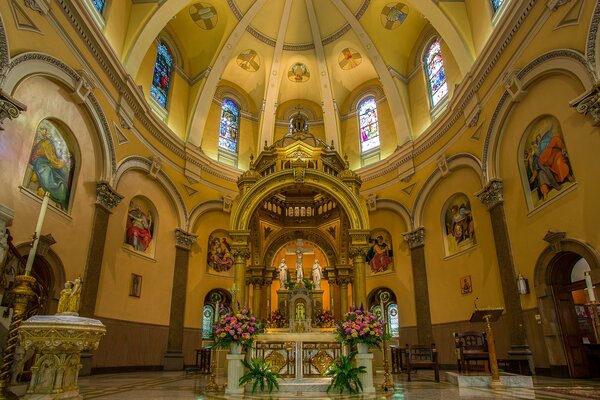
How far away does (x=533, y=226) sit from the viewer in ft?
33.6

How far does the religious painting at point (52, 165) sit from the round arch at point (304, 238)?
828 centimetres

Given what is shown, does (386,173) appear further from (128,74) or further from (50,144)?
(50,144)

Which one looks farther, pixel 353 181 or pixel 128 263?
pixel 353 181

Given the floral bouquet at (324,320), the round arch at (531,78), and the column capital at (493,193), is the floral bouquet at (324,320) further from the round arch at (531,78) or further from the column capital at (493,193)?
the round arch at (531,78)

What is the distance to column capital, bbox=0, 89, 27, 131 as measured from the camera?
7.70 metres

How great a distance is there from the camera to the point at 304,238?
1734cm

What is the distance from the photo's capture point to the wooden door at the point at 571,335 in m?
9.09

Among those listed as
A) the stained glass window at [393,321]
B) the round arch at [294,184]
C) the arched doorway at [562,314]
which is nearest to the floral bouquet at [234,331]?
the round arch at [294,184]

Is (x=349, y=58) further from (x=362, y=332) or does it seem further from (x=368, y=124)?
(x=362, y=332)

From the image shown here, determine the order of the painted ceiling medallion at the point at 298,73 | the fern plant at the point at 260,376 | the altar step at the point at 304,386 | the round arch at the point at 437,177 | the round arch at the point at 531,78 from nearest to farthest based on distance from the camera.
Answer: the fern plant at the point at 260,376, the altar step at the point at 304,386, the round arch at the point at 531,78, the round arch at the point at 437,177, the painted ceiling medallion at the point at 298,73

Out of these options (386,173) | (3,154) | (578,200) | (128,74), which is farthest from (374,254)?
(3,154)

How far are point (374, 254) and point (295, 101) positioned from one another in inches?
401

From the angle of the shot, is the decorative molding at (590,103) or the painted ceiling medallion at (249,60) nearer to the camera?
the decorative molding at (590,103)

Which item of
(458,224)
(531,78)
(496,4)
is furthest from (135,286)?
(496,4)
